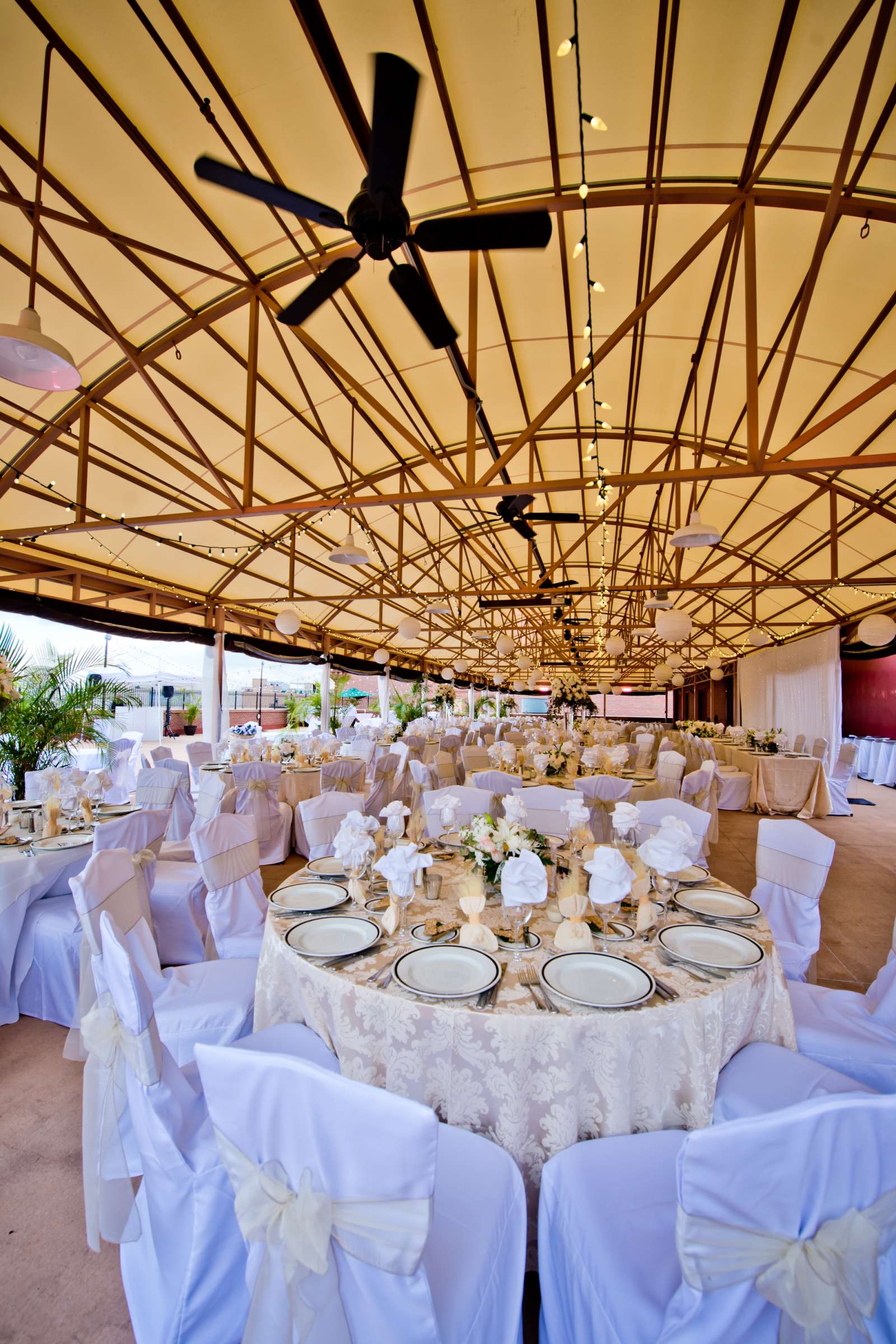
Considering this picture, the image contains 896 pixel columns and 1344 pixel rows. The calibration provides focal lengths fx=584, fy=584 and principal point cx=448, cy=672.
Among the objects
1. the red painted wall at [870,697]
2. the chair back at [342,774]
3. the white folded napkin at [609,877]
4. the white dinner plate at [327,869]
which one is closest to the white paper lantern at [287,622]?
the chair back at [342,774]

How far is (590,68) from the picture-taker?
13.7 ft

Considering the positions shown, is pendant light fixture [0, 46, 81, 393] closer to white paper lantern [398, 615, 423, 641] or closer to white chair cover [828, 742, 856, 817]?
white paper lantern [398, 615, 423, 641]

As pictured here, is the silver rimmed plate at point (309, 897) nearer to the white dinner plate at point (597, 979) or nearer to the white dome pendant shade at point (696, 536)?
the white dinner plate at point (597, 979)

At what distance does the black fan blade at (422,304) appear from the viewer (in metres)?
3.04

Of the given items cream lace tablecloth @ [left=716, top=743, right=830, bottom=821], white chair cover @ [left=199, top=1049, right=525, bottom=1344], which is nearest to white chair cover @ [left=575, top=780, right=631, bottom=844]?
white chair cover @ [left=199, top=1049, right=525, bottom=1344]

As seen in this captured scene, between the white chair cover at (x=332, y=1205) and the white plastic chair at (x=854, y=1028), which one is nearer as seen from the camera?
the white chair cover at (x=332, y=1205)

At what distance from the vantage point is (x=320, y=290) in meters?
3.21

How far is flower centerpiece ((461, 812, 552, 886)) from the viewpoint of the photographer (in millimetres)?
2418

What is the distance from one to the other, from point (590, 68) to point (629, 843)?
5323 millimetres

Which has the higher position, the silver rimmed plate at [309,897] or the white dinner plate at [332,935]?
the silver rimmed plate at [309,897]

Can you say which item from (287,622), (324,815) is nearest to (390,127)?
(324,815)

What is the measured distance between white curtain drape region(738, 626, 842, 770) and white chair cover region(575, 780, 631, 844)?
26.9 feet

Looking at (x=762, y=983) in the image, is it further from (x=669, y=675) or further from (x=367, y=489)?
(x=669, y=675)

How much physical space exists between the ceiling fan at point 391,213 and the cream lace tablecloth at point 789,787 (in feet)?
32.1
